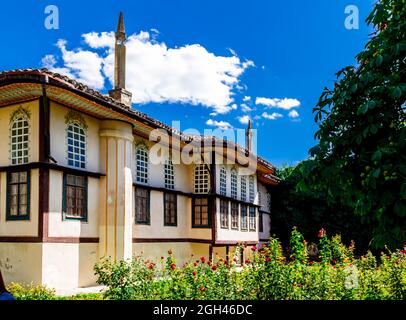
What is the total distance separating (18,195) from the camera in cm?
955

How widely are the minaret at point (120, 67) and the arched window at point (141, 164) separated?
244 cm

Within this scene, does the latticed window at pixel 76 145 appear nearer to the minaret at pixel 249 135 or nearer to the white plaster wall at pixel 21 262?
the white plaster wall at pixel 21 262

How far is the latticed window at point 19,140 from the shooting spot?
9664 mm

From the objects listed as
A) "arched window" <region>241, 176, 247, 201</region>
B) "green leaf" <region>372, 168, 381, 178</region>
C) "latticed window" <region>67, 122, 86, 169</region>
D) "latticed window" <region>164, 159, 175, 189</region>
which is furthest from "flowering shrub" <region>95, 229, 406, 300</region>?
"arched window" <region>241, 176, 247, 201</region>

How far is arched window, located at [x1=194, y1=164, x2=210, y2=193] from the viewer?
15312 millimetres

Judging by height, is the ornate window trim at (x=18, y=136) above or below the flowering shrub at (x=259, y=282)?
above

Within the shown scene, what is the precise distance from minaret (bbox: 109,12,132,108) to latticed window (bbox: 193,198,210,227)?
4261 mm

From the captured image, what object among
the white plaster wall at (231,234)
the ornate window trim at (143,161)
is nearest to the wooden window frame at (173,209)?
the ornate window trim at (143,161)

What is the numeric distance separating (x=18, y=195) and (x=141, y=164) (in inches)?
158

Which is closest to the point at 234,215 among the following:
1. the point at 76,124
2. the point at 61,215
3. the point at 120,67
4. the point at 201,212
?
the point at 201,212

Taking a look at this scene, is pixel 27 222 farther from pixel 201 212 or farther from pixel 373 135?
pixel 373 135

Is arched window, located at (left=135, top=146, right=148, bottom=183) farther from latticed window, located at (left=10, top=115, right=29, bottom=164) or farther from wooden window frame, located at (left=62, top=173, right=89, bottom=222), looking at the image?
latticed window, located at (left=10, top=115, right=29, bottom=164)

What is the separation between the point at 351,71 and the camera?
4324mm
